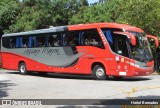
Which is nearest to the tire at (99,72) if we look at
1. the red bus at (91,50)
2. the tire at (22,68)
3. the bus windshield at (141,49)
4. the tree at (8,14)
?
the red bus at (91,50)

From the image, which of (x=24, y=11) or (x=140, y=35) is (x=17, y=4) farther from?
(x=140, y=35)

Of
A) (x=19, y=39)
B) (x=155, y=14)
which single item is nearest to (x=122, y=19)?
(x=155, y=14)

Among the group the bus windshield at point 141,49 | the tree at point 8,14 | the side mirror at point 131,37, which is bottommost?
the bus windshield at point 141,49

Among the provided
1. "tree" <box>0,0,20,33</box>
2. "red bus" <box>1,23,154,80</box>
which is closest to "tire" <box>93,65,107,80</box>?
"red bus" <box>1,23,154,80</box>

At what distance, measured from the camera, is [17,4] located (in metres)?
42.0

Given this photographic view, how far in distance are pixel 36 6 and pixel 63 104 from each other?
28666mm

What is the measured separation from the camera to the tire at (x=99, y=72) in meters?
21.9

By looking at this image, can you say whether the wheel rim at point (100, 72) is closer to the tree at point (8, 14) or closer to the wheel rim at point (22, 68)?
the wheel rim at point (22, 68)

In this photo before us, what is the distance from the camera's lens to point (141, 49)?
70.0ft

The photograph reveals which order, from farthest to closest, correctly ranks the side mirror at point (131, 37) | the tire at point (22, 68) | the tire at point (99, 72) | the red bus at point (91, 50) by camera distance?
1. the tire at point (22, 68)
2. the tire at point (99, 72)
3. the red bus at point (91, 50)
4. the side mirror at point (131, 37)

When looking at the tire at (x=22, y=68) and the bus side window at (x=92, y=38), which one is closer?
the bus side window at (x=92, y=38)

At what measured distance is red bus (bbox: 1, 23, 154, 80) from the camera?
68.7 ft

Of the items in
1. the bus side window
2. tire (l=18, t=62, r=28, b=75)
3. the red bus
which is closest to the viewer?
the red bus

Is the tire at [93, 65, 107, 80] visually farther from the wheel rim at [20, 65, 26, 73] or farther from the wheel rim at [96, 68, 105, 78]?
the wheel rim at [20, 65, 26, 73]
